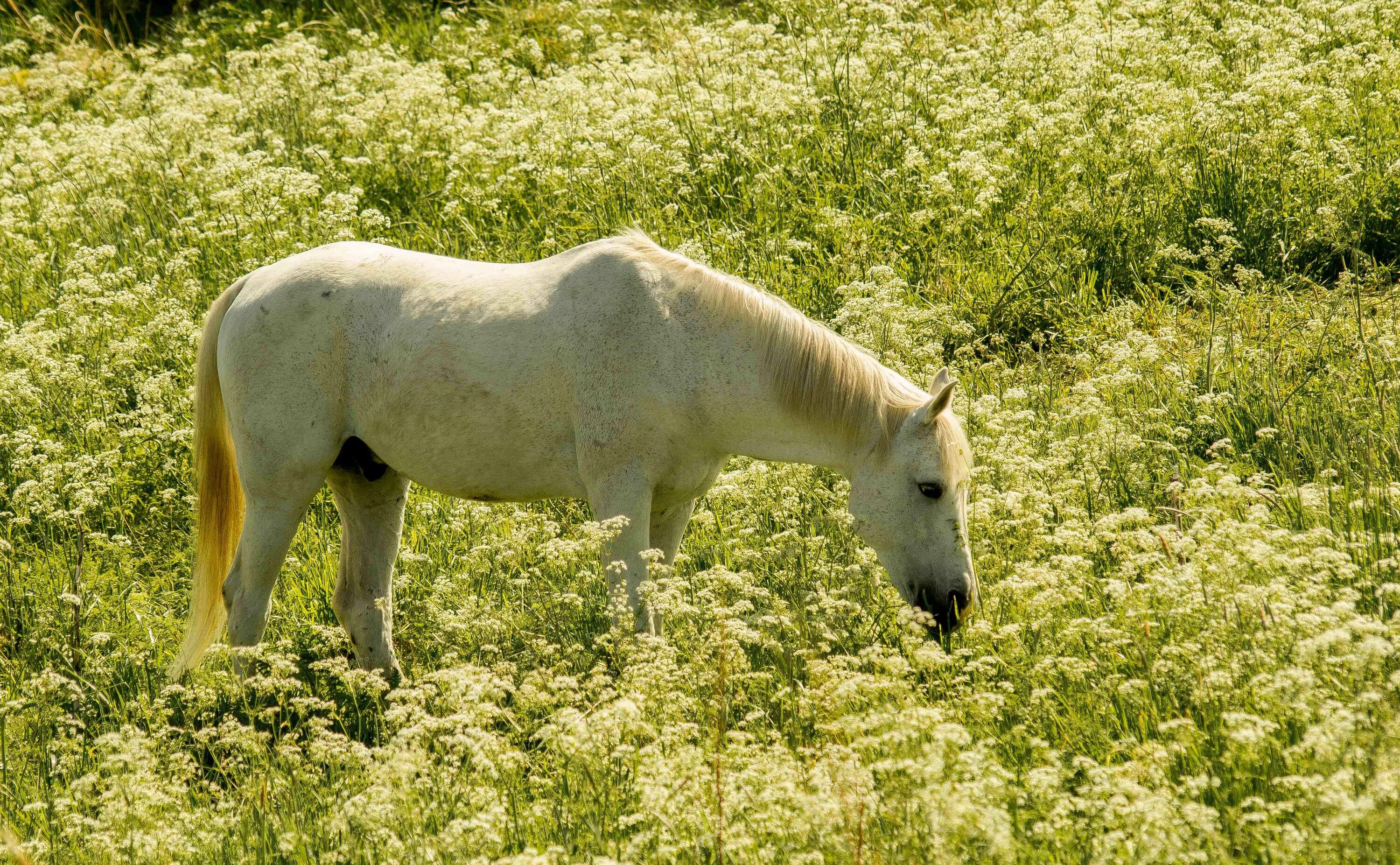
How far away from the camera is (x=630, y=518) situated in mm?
4863

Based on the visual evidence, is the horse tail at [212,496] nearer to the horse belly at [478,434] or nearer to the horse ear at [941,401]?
the horse belly at [478,434]

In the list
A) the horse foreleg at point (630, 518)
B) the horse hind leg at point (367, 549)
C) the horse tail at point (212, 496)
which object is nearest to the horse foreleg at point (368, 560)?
the horse hind leg at point (367, 549)

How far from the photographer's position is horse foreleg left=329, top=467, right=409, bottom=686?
5.64 metres

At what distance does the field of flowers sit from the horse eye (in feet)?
1.33

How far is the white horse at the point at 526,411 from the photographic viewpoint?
15.8 ft

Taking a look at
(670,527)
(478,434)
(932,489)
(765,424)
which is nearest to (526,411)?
(478,434)

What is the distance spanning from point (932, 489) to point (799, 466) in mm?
1261

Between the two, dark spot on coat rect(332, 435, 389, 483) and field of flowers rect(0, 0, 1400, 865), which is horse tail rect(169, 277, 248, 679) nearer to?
field of flowers rect(0, 0, 1400, 865)

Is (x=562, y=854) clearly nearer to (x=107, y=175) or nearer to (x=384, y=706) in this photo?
(x=384, y=706)

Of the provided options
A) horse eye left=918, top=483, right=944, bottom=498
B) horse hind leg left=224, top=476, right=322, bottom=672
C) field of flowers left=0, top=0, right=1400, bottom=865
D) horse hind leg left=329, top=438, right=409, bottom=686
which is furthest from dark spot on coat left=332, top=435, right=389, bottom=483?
horse eye left=918, top=483, right=944, bottom=498

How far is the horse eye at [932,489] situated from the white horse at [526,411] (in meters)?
0.01

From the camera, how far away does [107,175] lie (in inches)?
392

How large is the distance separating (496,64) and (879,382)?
762cm

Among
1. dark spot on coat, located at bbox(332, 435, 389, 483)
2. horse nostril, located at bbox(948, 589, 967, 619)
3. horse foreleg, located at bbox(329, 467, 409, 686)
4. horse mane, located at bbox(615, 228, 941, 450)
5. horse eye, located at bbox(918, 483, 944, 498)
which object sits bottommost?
horse foreleg, located at bbox(329, 467, 409, 686)
